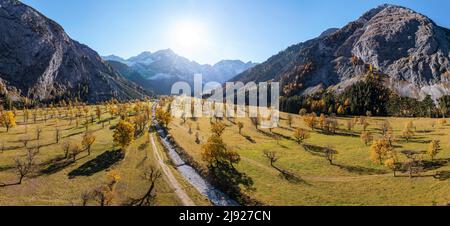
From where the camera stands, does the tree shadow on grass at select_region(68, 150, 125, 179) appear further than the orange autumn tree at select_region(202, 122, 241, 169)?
No

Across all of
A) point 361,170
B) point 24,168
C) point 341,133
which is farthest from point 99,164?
point 341,133

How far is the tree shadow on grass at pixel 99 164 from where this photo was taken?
95312 mm

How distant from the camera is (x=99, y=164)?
105 metres

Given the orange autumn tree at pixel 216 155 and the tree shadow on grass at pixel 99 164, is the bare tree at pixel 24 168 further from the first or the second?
the orange autumn tree at pixel 216 155

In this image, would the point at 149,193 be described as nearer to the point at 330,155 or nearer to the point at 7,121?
the point at 330,155

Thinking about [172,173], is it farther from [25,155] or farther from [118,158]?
[25,155]

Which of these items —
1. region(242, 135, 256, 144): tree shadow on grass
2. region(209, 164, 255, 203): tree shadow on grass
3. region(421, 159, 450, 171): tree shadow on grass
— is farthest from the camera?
region(242, 135, 256, 144): tree shadow on grass

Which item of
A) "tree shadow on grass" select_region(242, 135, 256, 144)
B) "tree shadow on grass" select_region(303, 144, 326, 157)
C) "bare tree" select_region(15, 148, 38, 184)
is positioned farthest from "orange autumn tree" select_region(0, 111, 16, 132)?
"tree shadow on grass" select_region(303, 144, 326, 157)

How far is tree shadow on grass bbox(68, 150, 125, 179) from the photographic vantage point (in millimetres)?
95312

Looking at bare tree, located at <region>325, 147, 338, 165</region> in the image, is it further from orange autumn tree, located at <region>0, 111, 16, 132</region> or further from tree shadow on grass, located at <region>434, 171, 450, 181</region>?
orange autumn tree, located at <region>0, 111, 16, 132</region>

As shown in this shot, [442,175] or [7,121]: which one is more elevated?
[7,121]

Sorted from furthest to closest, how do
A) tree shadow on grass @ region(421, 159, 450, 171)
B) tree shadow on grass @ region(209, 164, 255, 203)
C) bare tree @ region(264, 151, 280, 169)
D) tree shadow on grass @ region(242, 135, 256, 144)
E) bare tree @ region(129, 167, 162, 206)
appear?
tree shadow on grass @ region(242, 135, 256, 144) < bare tree @ region(264, 151, 280, 169) < tree shadow on grass @ region(421, 159, 450, 171) < tree shadow on grass @ region(209, 164, 255, 203) < bare tree @ region(129, 167, 162, 206)

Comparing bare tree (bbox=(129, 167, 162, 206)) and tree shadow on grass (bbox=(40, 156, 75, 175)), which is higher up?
tree shadow on grass (bbox=(40, 156, 75, 175))
